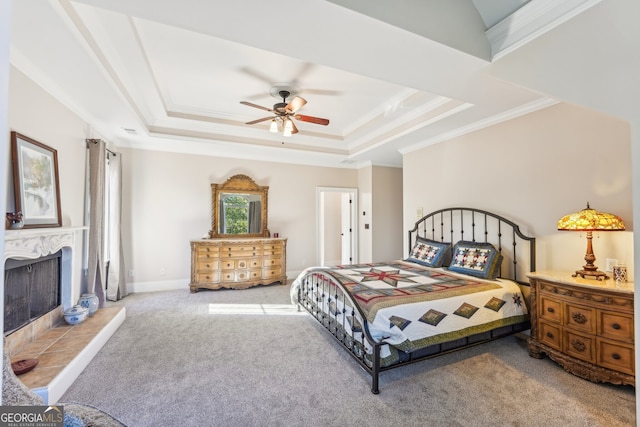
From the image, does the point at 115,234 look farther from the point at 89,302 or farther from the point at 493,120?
the point at 493,120

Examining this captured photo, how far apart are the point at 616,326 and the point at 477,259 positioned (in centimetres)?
129

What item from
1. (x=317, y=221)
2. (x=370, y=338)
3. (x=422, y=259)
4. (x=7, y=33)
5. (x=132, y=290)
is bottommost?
(x=132, y=290)

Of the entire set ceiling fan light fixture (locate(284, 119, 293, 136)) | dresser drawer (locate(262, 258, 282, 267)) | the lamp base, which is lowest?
dresser drawer (locate(262, 258, 282, 267))

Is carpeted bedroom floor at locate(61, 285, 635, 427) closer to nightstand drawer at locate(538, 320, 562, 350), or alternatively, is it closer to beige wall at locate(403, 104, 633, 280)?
nightstand drawer at locate(538, 320, 562, 350)

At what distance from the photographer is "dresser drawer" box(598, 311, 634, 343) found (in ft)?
6.38

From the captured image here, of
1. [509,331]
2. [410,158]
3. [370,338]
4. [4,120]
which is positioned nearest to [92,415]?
[4,120]

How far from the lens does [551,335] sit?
2.38 meters

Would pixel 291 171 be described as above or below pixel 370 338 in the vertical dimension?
above

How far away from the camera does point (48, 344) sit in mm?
2348

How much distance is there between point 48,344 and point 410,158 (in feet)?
17.0

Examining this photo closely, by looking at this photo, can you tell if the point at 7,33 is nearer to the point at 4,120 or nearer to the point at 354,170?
the point at 4,120

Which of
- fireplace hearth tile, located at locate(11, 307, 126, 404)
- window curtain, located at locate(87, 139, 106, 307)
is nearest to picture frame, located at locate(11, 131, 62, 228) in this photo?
window curtain, located at locate(87, 139, 106, 307)

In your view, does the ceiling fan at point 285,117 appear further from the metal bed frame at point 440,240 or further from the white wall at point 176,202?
the white wall at point 176,202

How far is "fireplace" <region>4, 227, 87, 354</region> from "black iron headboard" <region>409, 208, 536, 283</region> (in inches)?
186
